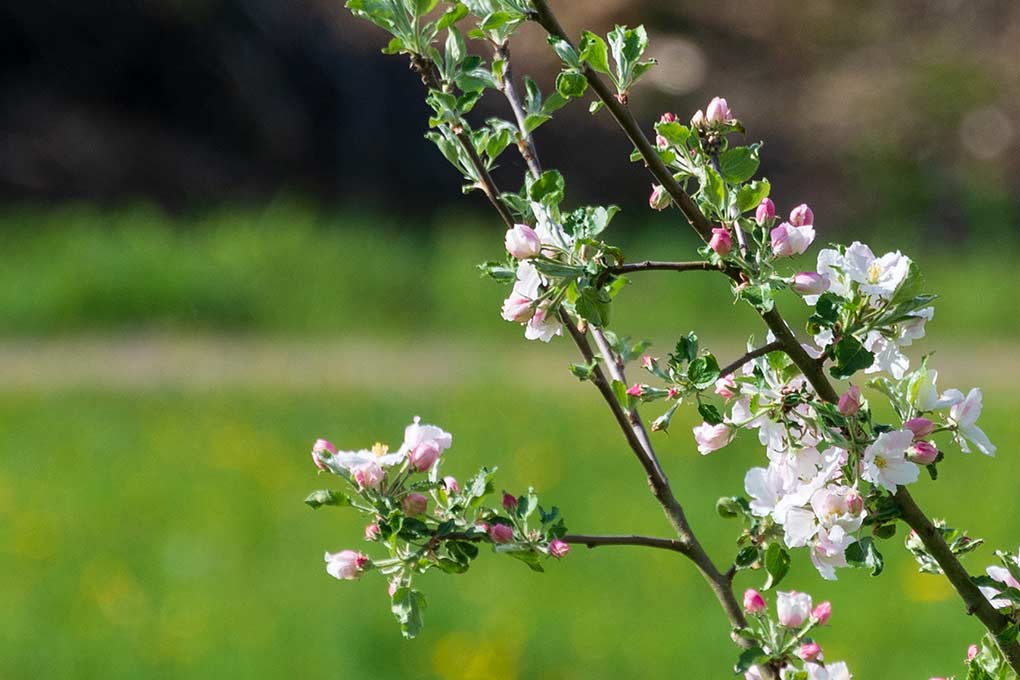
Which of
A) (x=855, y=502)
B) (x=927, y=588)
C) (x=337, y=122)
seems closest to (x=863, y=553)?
(x=855, y=502)

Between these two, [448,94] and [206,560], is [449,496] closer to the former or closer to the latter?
[448,94]

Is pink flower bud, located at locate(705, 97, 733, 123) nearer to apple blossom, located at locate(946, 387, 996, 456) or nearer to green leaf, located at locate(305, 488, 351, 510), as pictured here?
apple blossom, located at locate(946, 387, 996, 456)

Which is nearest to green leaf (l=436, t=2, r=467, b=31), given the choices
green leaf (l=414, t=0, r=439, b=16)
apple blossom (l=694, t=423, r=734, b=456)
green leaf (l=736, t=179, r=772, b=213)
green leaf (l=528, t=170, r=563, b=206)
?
green leaf (l=414, t=0, r=439, b=16)

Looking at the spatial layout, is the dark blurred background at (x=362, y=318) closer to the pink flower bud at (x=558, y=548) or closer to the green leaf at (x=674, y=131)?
the pink flower bud at (x=558, y=548)

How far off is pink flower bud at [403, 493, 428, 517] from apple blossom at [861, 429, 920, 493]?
305 mm

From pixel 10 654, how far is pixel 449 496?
283 centimetres

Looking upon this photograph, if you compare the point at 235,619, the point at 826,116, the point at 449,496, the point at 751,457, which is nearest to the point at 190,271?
the point at 751,457

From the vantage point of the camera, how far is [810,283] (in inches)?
38.7

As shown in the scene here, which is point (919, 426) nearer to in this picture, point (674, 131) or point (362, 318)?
point (674, 131)

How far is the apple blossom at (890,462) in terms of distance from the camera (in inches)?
39.1

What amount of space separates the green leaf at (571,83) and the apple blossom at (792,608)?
0.40 metres

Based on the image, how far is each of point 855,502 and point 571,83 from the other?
0.34 m

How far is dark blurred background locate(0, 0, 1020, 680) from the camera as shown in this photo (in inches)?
151

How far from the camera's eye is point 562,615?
12.8 feet
